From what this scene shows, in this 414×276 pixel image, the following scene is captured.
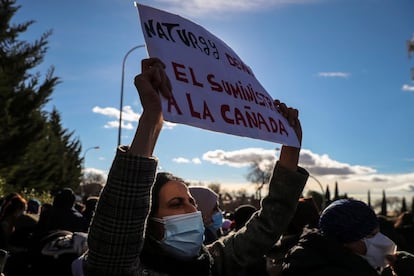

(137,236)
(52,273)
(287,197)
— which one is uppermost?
(287,197)

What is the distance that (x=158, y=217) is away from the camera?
2.24 m

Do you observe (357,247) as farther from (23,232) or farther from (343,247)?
(23,232)

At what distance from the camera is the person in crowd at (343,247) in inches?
94.9

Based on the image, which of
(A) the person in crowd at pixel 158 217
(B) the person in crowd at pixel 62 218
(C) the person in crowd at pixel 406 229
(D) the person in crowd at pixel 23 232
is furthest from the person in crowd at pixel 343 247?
(C) the person in crowd at pixel 406 229

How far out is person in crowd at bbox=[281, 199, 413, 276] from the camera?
2410 millimetres

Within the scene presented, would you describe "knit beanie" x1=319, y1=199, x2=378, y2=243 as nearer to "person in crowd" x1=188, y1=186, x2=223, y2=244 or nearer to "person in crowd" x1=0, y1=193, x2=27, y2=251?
"person in crowd" x1=188, y1=186, x2=223, y2=244

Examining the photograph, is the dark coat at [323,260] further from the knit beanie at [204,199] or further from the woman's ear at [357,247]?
the knit beanie at [204,199]

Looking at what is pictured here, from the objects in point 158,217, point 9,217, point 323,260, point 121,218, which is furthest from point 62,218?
point 121,218

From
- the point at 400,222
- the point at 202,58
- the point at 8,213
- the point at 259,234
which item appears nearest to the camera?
the point at 202,58

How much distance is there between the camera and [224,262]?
8.21 feet

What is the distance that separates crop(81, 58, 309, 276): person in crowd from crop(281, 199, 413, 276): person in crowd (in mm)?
187

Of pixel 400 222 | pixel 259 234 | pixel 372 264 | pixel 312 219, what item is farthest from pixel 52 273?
pixel 400 222

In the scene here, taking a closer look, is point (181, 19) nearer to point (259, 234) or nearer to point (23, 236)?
point (259, 234)

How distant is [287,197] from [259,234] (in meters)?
0.26
